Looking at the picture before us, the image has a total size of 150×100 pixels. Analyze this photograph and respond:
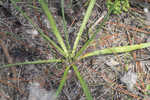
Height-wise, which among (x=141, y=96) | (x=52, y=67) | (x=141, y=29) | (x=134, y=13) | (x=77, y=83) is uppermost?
(x=134, y=13)

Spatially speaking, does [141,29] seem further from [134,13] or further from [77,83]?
[77,83]

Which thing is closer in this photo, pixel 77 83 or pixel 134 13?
pixel 77 83

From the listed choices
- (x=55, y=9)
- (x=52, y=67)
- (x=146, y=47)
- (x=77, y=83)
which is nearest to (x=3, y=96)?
(x=52, y=67)

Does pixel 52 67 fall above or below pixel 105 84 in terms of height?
above

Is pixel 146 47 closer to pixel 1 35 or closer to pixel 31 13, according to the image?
pixel 31 13

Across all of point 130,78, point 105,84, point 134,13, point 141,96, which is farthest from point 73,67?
point 134,13

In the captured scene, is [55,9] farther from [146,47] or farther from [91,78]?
[146,47]

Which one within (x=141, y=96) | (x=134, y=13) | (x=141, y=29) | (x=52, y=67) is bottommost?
(x=141, y=96)

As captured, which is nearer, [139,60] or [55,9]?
[139,60]

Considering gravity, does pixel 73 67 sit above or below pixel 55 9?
below
